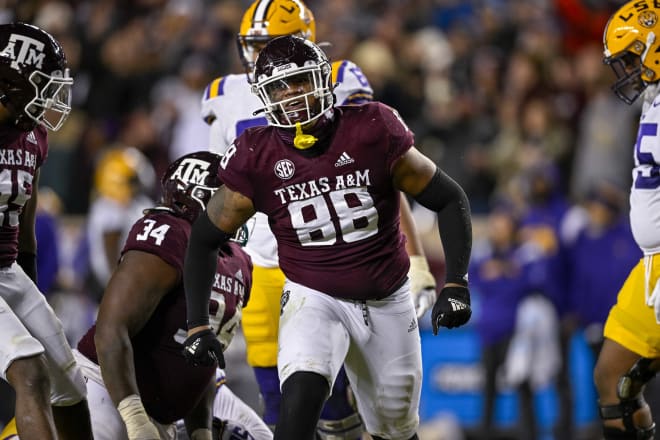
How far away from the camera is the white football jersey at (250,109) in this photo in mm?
5324

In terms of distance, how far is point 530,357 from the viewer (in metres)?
8.97

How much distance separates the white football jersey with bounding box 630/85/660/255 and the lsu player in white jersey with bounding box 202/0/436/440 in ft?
3.21

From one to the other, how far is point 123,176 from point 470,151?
9.94 ft

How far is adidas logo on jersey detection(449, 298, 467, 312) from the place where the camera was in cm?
424

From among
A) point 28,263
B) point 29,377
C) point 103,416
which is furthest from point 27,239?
point 29,377

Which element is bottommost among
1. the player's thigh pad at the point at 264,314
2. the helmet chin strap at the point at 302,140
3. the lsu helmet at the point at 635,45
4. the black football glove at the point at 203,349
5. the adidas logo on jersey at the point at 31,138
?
the player's thigh pad at the point at 264,314

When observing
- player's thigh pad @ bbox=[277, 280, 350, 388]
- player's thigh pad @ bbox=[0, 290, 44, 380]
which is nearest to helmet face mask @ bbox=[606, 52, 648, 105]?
player's thigh pad @ bbox=[277, 280, 350, 388]

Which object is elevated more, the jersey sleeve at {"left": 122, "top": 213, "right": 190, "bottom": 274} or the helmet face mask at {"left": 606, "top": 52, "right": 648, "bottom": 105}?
the helmet face mask at {"left": 606, "top": 52, "right": 648, "bottom": 105}

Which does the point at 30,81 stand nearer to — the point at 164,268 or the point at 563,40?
the point at 164,268

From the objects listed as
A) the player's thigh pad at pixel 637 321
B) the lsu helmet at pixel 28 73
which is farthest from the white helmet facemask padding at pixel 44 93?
the player's thigh pad at pixel 637 321

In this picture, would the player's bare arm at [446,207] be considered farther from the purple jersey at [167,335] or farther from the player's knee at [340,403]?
the player's knee at [340,403]

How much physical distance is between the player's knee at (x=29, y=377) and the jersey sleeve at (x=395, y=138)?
4.89ft

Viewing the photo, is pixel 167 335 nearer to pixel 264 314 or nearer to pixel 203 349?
pixel 203 349

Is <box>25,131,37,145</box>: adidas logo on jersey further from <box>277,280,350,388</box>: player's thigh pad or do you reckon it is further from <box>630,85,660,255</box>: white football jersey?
<box>630,85,660,255</box>: white football jersey
